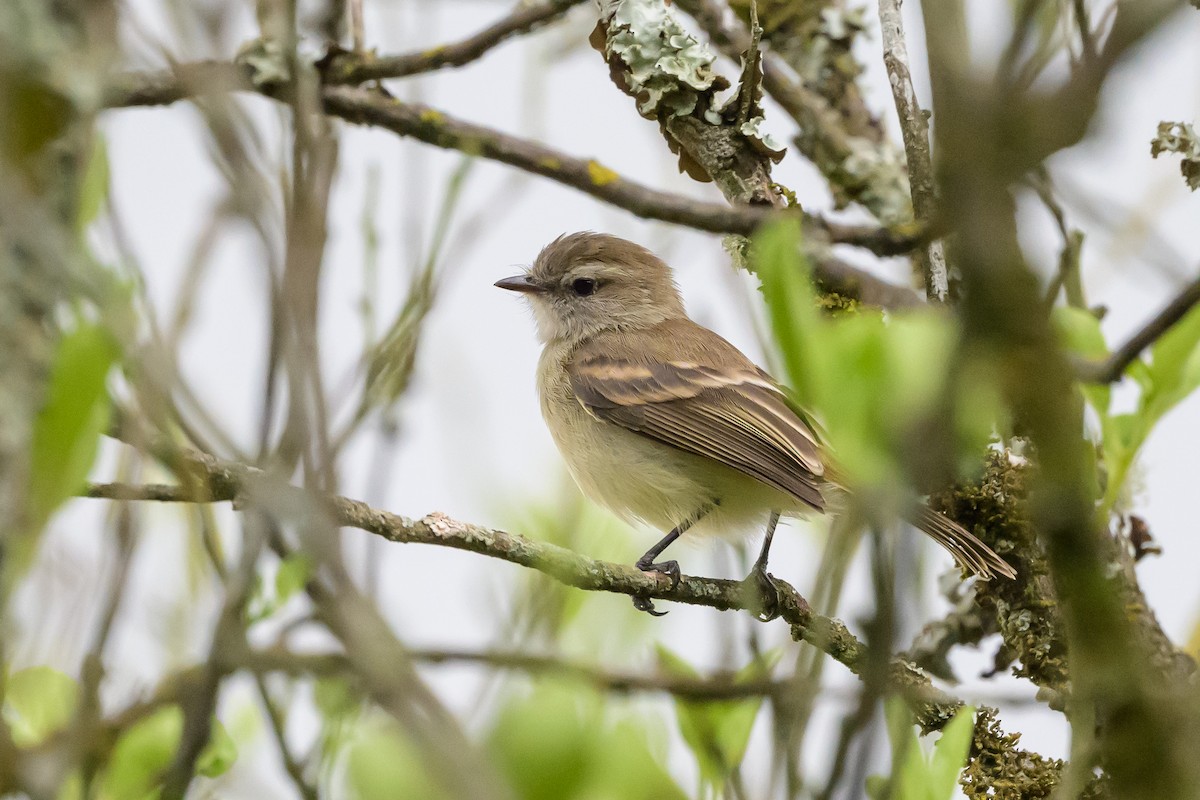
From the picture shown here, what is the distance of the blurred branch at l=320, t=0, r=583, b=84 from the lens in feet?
14.2

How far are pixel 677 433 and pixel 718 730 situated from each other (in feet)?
8.30

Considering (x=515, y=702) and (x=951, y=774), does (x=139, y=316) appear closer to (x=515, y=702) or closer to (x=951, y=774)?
(x=515, y=702)

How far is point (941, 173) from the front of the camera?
126cm

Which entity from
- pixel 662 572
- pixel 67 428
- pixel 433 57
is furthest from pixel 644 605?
pixel 67 428

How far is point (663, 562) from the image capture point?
482 cm

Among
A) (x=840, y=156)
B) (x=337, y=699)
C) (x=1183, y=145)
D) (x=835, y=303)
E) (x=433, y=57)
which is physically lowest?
(x=337, y=699)

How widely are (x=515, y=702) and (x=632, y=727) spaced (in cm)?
49

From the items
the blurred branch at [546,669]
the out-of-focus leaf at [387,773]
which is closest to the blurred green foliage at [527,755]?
the out-of-focus leaf at [387,773]

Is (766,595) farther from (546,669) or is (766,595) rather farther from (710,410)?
(546,669)

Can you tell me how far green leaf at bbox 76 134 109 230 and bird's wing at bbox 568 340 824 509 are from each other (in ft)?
8.54

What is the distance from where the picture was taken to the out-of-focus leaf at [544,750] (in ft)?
4.33

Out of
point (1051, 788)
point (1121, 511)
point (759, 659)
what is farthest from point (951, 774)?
point (1121, 511)

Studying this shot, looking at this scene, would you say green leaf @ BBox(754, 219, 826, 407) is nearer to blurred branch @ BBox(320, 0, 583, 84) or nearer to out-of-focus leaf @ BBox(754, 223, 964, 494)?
out-of-focus leaf @ BBox(754, 223, 964, 494)

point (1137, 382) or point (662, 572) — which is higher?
point (1137, 382)
